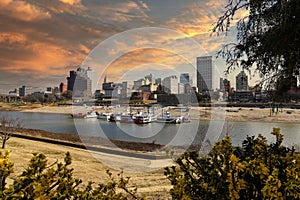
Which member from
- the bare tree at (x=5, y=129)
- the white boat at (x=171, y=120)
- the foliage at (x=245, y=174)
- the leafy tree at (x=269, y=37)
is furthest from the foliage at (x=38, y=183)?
the white boat at (x=171, y=120)

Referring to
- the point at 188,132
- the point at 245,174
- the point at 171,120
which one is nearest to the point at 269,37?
the point at 245,174

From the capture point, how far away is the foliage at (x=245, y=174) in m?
1.58

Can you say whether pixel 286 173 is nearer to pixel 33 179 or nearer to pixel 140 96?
pixel 33 179

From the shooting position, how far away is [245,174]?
170cm

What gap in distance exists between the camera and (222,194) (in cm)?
181

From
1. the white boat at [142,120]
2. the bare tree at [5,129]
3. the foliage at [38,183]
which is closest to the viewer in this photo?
the foliage at [38,183]

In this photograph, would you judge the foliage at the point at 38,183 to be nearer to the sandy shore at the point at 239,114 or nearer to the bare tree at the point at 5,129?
the bare tree at the point at 5,129

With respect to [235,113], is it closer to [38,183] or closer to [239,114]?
[239,114]

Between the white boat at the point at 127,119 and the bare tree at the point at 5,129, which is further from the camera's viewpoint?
the white boat at the point at 127,119

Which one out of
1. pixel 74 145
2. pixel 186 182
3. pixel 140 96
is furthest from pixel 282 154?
pixel 140 96

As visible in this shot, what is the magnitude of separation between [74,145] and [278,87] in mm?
17106

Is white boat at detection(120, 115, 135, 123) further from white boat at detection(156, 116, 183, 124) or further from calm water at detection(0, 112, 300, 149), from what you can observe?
calm water at detection(0, 112, 300, 149)

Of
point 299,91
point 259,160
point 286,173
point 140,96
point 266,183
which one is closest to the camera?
point 266,183

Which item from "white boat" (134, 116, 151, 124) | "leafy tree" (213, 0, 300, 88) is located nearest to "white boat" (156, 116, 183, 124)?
"white boat" (134, 116, 151, 124)
